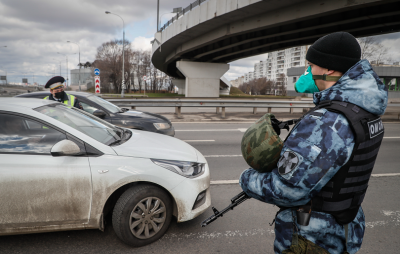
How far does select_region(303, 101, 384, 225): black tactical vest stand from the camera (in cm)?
129

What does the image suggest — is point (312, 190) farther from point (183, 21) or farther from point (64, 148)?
point (183, 21)

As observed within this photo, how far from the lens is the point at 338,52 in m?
1.39

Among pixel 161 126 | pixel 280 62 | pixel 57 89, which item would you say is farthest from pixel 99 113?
pixel 280 62

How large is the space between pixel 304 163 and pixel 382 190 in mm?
4233

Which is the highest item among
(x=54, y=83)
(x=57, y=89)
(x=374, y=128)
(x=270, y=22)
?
(x=270, y=22)

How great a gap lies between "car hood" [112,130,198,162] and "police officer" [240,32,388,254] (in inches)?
62.0

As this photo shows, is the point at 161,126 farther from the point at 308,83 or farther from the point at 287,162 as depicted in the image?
the point at 287,162

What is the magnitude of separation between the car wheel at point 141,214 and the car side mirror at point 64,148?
2.18 ft

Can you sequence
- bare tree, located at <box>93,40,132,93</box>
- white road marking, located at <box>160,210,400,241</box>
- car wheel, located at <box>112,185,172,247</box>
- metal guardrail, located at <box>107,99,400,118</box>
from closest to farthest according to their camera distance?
1. car wheel, located at <box>112,185,172,247</box>
2. white road marking, located at <box>160,210,400,241</box>
3. metal guardrail, located at <box>107,99,400,118</box>
4. bare tree, located at <box>93,40,132,93</box>

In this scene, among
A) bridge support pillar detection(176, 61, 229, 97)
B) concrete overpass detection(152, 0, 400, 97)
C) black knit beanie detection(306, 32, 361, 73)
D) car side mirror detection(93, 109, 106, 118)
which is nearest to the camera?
black knit beanie detection(306, 32, 361, 73)

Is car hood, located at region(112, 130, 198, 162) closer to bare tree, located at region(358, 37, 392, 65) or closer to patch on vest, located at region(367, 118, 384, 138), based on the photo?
patch on vest, located at region(367, 118, 384, 138)

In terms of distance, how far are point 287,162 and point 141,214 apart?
1.93 meters

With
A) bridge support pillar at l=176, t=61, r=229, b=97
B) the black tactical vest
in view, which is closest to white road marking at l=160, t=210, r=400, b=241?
the black tactical vest

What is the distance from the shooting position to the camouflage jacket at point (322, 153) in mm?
1276
